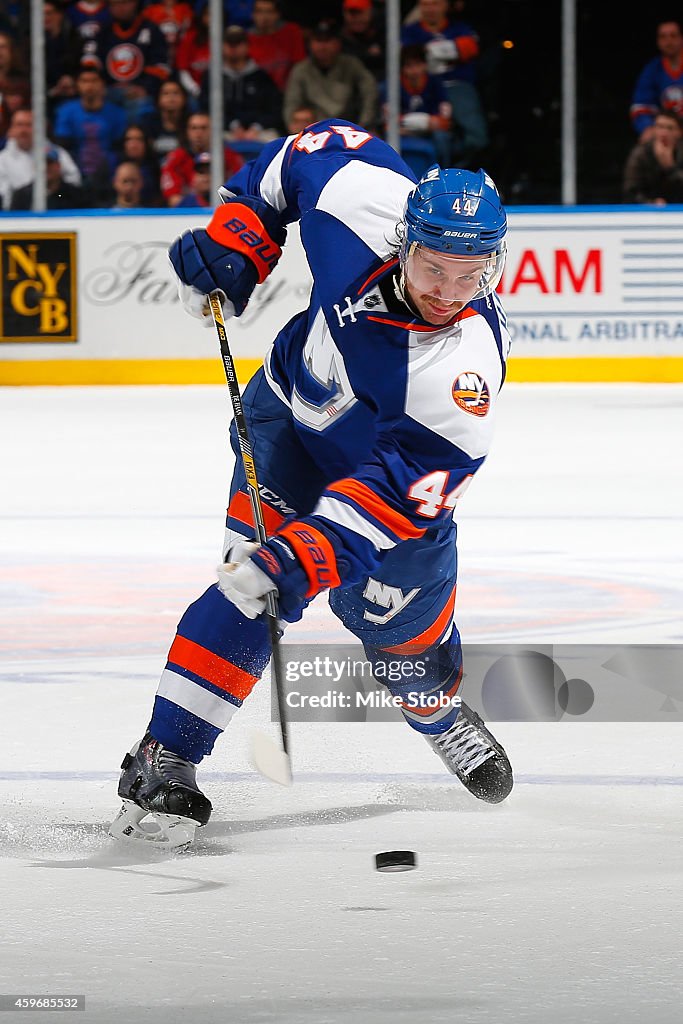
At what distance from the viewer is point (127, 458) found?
7.01 m

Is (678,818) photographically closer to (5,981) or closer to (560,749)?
(560,749)

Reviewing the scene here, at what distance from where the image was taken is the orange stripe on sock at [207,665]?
2.68 m

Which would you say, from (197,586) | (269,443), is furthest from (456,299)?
(197,586)

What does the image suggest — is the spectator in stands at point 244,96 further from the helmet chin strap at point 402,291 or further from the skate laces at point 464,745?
the helmet chin strap at point 402,291

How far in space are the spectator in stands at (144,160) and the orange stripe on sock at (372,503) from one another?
7.96 metres

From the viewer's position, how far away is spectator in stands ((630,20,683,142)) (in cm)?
1055

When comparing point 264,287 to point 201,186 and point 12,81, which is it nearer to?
point 201,186

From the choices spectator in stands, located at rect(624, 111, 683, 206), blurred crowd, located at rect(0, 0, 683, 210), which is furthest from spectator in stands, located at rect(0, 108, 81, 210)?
spectator in stands, located at rect(624, 111, 683, 206)

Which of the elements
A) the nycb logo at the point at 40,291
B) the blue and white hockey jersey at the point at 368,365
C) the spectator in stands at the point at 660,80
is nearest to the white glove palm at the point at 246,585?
the blue and white hockey jersey at the point at 368,365

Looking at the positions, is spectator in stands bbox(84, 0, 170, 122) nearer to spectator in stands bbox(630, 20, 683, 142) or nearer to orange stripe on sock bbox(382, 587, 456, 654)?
spectator in stands bbox(630, 20, 683, 142)

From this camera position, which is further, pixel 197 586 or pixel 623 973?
pixel 197 586

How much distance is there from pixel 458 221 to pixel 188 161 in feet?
26.6

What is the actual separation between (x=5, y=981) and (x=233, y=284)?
1.26m

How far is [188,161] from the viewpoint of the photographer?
10.4 meters
